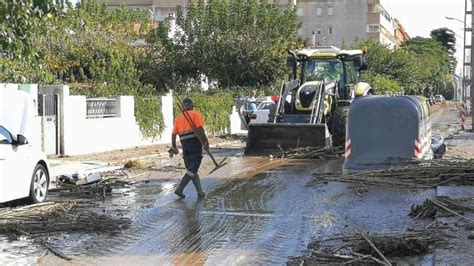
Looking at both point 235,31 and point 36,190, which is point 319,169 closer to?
point 36,190

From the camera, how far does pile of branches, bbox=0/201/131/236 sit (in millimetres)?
9617

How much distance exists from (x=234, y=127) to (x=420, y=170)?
886 inches

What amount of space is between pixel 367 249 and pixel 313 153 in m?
11.8

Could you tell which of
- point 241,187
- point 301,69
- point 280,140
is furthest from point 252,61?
point 241,187

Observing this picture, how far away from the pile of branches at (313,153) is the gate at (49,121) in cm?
617

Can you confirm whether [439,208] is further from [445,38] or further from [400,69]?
[445,38]

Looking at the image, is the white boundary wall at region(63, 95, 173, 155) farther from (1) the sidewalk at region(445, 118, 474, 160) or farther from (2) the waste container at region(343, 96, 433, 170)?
(1) the sidewalk at region(445, 118, 474, 160)

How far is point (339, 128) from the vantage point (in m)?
20.9

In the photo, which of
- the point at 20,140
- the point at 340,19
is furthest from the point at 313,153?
the point at 340,19

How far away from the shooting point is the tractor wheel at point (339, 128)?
20895 millimetres

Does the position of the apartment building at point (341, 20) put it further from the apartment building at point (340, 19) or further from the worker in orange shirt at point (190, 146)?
the worker in orange shirt at point (190, 146)

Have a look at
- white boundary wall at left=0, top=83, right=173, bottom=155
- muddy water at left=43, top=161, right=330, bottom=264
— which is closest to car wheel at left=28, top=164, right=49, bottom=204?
muddy water at left=43, top=161, right=330, bottom=264

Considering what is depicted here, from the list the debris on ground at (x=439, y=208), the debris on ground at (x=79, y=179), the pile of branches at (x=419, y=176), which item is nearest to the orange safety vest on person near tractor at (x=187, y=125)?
the debris on ground at (x=79, y=179)

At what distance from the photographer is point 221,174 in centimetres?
1633
